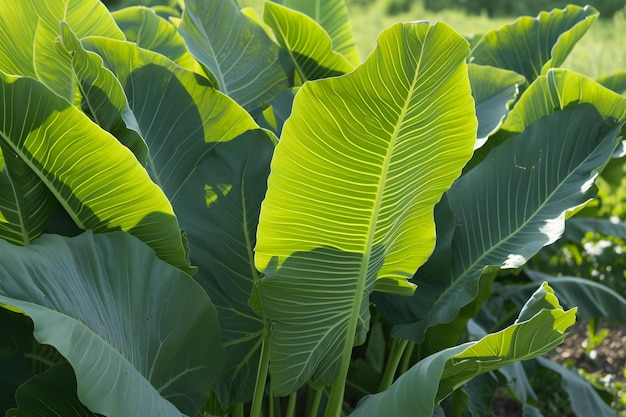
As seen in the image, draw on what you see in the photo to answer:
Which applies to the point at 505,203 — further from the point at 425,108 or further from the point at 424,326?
the point at 425,108

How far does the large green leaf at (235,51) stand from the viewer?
178 cm

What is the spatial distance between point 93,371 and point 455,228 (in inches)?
37.2

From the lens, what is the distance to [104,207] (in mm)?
1351

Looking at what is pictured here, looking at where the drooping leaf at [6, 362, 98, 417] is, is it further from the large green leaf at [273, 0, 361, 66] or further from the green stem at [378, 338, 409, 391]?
the large green leaf at [273, 0, 361, 66]

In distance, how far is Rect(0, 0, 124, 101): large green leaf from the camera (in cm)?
155

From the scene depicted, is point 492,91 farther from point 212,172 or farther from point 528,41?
point 212,172

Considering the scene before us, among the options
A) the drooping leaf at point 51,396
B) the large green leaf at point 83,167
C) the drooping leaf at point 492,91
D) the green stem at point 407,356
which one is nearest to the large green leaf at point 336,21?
the drooping leaf at point 492,91

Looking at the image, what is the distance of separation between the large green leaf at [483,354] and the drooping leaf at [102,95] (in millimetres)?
592

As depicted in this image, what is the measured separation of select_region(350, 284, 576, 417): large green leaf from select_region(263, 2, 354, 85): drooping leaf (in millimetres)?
863

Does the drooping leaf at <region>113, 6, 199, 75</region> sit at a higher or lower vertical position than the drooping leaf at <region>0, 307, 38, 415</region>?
higher

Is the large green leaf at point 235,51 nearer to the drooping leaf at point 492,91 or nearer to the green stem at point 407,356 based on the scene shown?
the drooping leaf at point 492,91

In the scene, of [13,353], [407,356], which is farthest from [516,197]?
[13,353]

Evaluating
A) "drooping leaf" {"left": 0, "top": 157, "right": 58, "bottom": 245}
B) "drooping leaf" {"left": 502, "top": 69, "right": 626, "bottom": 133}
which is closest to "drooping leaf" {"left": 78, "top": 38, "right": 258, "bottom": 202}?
"drooping leaf" {"left": 0, "top": 157, "right": 58, "bottom": 245}

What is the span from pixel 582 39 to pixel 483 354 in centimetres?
1059
